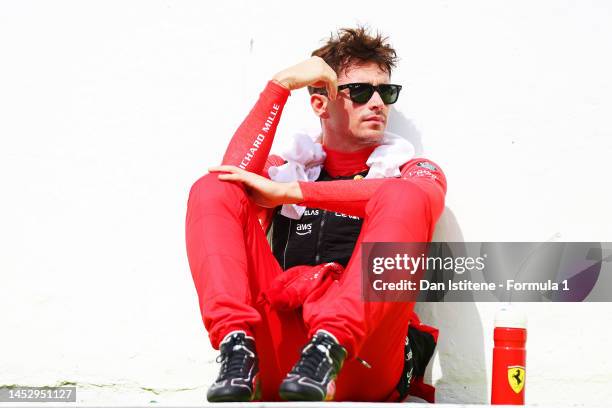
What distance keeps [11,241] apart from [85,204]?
0.33 m

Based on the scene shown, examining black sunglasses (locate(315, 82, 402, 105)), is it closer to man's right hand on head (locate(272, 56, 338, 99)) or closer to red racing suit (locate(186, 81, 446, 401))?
man's right hand on head (locate(272, 56, 338, 99))

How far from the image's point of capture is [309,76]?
3168 mm

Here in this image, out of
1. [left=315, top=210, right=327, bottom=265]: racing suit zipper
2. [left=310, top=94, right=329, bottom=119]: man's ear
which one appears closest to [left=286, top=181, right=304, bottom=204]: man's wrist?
[left=315, top=210, right=327, bottom=265]: racing suit zipper

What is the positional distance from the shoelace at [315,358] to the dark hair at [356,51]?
4.14ft

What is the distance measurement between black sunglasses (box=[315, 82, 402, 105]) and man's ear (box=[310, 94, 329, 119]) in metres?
0.15

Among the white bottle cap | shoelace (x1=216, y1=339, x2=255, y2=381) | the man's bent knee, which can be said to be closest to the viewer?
shoelace (x1=216, y1=339, x2=255, y2=381)

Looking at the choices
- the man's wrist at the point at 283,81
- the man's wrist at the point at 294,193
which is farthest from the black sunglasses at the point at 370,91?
the man's wrist at the point at 294,193

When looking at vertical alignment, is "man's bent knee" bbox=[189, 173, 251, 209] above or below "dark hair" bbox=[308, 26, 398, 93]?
below

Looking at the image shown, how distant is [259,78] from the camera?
11.9 feet

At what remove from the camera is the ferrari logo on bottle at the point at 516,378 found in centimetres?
260

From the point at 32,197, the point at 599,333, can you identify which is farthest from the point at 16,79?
the point at 599,333

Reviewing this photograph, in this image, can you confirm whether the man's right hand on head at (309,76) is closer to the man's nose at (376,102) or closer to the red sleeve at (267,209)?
the man's nose at (376,102)

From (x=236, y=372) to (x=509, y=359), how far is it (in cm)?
77

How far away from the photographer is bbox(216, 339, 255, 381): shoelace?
8.01 ft
